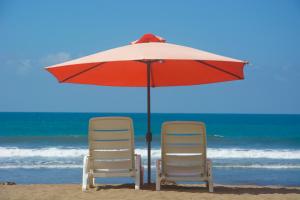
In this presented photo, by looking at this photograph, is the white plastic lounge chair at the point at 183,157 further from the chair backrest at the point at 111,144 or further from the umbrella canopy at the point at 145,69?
the umbrella canopy at the point at 145,69

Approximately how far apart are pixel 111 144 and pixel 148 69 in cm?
117

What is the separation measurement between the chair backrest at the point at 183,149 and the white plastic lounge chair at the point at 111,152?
38 centimetres

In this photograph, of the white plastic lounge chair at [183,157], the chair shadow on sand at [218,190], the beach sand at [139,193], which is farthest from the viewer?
the chair shadow on sand at [218,190]

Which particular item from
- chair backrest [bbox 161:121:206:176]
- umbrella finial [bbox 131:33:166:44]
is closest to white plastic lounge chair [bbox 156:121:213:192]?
chair backrest [bbox 161:121:206:176]

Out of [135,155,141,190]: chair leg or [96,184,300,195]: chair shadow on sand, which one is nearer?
[135,155,141,190]: chair leg

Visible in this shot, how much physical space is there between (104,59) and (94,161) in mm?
→ 1342

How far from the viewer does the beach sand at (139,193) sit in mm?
5965

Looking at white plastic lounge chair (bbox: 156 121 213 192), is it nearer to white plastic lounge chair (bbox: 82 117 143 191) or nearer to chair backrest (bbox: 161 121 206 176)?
chair backrest (bbox: 161 121 206 176)

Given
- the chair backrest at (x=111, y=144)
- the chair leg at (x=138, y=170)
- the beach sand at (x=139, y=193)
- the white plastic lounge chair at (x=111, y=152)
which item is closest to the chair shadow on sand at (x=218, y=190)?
the beach sand at (x=139, y=193)

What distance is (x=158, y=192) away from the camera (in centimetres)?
621

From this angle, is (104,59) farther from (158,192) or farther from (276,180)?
(276,180)

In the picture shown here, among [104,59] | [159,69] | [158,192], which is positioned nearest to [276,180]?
[159,69]

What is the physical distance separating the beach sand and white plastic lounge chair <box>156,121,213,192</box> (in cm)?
21

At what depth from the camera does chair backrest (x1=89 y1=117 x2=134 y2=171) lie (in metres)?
6.24
